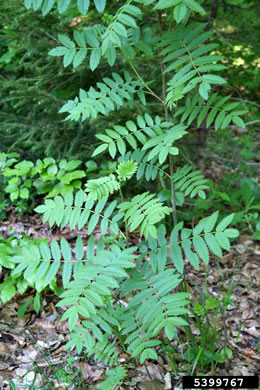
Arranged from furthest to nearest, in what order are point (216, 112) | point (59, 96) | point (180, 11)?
1. point (59, 96)
2. point (216, 112)
3. point (180, 11)

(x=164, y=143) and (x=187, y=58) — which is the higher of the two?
(x=187, y=58)

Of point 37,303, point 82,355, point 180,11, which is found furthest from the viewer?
point 37,303

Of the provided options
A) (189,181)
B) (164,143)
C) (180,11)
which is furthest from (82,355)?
(180,11)

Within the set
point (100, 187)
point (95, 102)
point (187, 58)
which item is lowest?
point (100, 187)

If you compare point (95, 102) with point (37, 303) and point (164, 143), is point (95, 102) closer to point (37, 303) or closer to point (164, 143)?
point (164, 143)

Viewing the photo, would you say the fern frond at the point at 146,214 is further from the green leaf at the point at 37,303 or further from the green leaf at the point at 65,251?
the green leaf at the point at 37,303

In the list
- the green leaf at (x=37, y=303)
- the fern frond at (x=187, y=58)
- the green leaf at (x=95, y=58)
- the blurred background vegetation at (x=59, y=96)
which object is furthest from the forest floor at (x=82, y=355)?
the green leaf at (x=95, y=58)

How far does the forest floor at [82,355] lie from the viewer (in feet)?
7.58

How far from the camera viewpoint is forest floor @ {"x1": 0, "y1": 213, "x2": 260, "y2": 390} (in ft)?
7.58

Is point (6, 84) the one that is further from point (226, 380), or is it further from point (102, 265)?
point (226, 380)

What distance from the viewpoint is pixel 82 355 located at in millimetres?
2518

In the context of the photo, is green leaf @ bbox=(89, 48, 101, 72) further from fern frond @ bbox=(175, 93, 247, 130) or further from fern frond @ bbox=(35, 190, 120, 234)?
fern frond @ bbox=(35, 190, 120, 234)

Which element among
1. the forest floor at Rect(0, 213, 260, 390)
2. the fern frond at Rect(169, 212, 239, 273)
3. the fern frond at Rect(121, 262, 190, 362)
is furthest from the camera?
the forest floor at Rect(0, 213, 260, 390)

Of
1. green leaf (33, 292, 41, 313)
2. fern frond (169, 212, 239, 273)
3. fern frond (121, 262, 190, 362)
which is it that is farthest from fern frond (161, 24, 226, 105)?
green leaf (33, 292, 41, 313)
